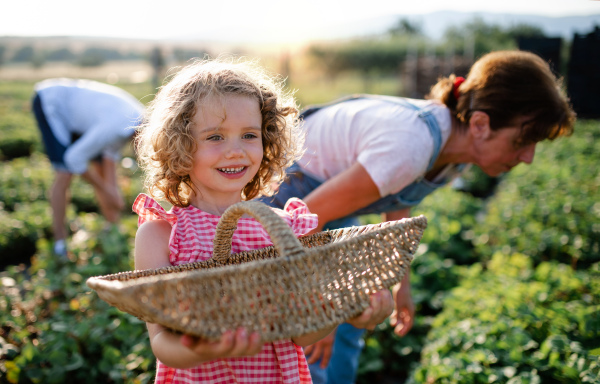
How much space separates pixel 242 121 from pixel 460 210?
412 cm

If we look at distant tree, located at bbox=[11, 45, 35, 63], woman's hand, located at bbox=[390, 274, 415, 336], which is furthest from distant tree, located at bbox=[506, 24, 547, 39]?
distant tree, located at bbox=[11, 45, 35, 63]

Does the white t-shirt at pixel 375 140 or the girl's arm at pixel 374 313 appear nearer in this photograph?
the girl's arm at pixel 374 313

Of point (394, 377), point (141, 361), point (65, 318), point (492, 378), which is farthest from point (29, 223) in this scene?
point (492, 378)

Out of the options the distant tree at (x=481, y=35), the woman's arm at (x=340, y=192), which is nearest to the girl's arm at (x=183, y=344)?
the woman's arm at (x=340, y=192)

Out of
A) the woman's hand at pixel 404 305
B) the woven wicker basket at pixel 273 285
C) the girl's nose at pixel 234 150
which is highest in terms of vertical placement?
the girl's nose at pixel 234 150

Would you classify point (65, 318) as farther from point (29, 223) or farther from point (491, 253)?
point (491, 253)

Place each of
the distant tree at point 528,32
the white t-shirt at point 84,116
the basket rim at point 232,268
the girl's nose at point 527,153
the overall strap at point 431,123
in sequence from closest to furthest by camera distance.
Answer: the basket rim at point 232,268, the overall strap at point 431,123, the girl's nose at point 527,153, the white t-shirt at point 84,116, the distant tree at point 528,32

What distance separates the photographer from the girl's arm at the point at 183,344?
871mm

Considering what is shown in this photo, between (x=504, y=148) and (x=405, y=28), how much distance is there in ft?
187

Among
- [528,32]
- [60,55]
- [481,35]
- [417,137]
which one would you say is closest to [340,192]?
[417,137]

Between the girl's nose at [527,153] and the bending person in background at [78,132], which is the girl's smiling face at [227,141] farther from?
the bending person in background at [78,132]

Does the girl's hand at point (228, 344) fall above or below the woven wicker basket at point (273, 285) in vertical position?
below

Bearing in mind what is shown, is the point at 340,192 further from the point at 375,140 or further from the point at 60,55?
the point at 60,55

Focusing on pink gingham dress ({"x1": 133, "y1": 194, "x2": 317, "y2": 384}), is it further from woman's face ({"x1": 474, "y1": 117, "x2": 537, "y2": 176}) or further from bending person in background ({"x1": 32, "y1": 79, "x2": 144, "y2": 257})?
bending person in background ({"x1": 32, "y1": 79, "x2": 144, "y2": 257})
